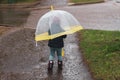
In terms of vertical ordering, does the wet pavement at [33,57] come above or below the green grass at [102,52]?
below

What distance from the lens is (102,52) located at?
9250 millimetres

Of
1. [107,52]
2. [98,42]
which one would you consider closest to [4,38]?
[98,42]

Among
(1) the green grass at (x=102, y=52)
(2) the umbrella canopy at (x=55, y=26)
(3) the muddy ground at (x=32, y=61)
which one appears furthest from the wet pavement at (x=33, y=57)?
(2) the umbrella canopy at (x=55, y=26)

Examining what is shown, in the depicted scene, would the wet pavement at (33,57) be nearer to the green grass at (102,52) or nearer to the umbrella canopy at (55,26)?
the green grass at (102,52)

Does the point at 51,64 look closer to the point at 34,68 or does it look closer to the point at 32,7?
the point at 34,68

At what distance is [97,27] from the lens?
14336mm

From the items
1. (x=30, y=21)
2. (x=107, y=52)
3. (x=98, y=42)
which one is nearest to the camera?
(x=107, y=52)

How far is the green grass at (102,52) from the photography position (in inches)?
297

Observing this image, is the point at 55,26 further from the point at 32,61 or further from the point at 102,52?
the point at 102,52

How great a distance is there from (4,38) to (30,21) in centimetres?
404

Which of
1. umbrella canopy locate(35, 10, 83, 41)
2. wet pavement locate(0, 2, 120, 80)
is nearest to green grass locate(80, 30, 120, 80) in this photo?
wet pavement locate(0, 2, 120, 80)

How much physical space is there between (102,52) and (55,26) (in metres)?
1.88

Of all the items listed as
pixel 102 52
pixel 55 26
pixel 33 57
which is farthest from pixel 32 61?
pixel 102 52

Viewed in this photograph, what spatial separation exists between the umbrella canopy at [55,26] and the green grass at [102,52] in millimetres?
1024
